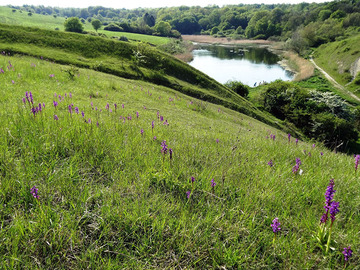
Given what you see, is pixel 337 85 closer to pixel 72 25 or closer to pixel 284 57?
pixel 284 57

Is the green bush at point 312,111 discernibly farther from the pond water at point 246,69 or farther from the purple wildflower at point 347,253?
the purple wildflower at point 347,253

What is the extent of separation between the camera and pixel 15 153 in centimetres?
331

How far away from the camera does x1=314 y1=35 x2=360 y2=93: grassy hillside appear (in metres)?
67.9

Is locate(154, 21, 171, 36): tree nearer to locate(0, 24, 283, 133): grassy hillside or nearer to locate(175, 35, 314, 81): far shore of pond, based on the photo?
locate(175, 35, 314, 81): far shore of pond

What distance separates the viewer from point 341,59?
259ft

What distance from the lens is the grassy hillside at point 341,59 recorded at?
67.9m

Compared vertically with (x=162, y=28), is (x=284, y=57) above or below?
below

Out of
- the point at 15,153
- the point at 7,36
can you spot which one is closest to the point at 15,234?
the point at 15,153

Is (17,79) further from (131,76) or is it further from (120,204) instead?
(131,76)

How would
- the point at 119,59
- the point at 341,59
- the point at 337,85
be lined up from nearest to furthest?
the point at 119,59, the point at 337,85, the point at 341,59

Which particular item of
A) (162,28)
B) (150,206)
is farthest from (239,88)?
(162,28)

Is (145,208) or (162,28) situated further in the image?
(162,28)

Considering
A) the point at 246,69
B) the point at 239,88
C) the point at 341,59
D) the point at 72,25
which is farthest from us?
the point at 72,25

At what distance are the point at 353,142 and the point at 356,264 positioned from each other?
4247 cm
